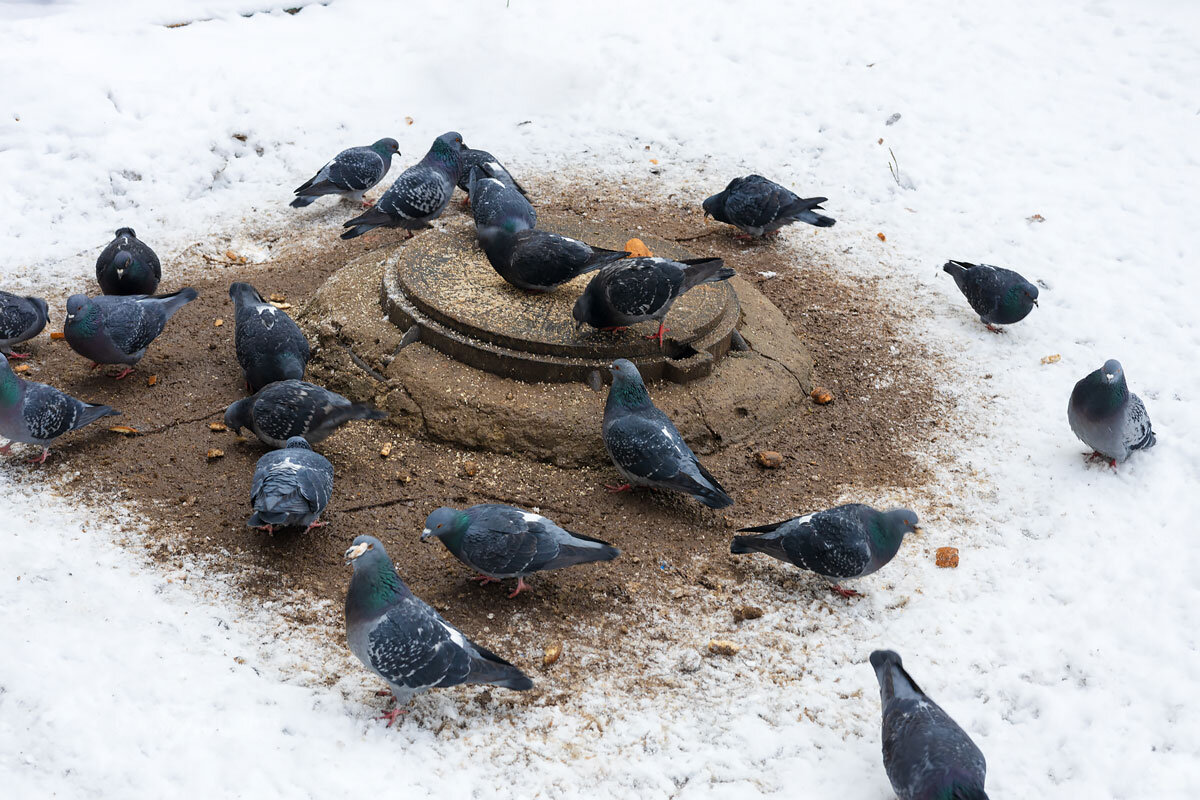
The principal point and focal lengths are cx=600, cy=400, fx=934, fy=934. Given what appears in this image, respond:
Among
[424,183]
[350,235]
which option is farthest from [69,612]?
[424,183]

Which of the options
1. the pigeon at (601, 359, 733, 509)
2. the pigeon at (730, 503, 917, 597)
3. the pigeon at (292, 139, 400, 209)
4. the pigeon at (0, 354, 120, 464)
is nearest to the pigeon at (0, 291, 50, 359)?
the pigeon at (0, 354, 120, 464)

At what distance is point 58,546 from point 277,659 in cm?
137

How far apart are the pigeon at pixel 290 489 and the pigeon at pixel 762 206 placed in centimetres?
462

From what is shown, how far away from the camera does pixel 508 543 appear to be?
4.42m

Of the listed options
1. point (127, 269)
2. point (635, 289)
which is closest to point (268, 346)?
point (127, 269)

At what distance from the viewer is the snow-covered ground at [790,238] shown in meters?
3.77

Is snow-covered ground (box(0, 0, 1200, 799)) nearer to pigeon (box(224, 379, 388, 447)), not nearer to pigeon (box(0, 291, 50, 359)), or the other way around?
pigeon (box(224, 379, 388, 447))

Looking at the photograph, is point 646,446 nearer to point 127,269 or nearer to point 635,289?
point 635,289

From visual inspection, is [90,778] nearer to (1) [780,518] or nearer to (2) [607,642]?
(2) [607,642]

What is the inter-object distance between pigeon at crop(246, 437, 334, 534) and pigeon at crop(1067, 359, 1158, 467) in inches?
171

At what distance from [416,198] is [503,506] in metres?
3.92

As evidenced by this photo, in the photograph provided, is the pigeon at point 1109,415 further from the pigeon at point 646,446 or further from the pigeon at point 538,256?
the pigeon at point 538,256

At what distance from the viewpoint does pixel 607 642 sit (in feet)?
14.3

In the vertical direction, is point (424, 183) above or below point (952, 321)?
above
